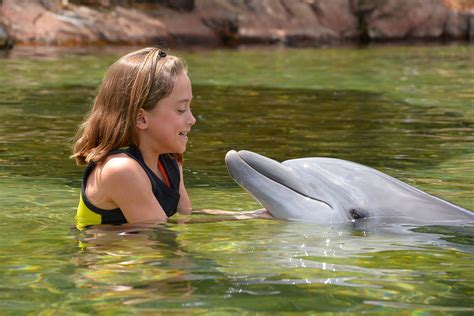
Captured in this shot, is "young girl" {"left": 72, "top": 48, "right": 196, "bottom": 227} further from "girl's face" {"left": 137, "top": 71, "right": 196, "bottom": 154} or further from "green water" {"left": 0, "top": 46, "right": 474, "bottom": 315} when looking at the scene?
"green water" {"left": 0, "top": 46, "right": 474, "bottom": 315}

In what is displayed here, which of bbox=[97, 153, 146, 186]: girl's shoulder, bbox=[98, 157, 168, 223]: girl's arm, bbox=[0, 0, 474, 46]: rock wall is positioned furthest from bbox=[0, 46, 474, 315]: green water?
bbox=[0, 0, 474, 46]: rock wall

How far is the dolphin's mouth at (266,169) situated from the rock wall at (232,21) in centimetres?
1636

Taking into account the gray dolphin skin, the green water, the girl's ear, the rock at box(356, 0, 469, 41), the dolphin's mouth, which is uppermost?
the girl's ear

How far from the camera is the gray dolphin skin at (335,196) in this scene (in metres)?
5.43

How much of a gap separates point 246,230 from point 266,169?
0.37 m

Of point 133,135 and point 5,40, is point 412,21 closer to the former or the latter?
point 5,40

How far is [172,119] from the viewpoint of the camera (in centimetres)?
540

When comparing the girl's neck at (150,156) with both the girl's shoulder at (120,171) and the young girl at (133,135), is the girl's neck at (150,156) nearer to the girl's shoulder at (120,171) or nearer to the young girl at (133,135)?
the young girl at (133,135)

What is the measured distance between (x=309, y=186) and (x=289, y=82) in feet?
34.5

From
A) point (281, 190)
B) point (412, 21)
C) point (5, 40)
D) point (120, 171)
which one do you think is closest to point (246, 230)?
point (281, 190)

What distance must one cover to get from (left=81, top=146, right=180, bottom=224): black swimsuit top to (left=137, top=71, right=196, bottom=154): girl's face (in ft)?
0.47

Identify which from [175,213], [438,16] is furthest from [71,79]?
[438,16]

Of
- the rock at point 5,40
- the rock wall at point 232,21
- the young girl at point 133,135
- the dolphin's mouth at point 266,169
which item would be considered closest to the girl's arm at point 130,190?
the young girl at point 133,135

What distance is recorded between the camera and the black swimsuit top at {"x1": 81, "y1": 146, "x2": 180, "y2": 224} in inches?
215
